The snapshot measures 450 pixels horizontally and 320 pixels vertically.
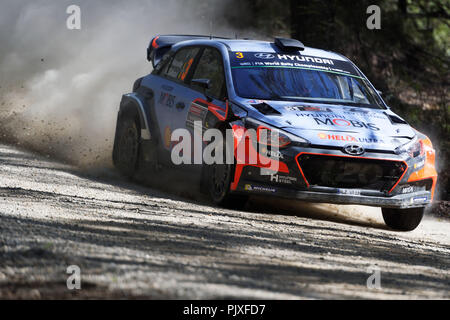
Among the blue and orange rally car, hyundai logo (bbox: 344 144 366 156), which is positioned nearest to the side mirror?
the blue and orange rally car

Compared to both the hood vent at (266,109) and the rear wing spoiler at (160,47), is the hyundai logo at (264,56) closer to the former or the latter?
the hood vent at (266,109)

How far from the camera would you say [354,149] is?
25.0 feet

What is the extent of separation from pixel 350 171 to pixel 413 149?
732 millimetres

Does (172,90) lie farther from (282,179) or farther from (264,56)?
(282,179)

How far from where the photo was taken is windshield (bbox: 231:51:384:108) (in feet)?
27.8

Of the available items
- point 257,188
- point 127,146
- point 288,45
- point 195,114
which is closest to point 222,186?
point 257,188

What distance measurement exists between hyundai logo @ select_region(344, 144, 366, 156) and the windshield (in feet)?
3.22

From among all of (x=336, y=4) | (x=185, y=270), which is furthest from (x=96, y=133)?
(x=185, y=270)

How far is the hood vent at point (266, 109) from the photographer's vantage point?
312 inches

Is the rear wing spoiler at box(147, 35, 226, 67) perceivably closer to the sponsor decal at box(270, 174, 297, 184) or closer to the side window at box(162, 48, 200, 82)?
the side window at box(162, 48, 200, 82)

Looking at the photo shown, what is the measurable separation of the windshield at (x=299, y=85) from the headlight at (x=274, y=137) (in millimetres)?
681

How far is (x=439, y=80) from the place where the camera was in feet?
51.0
